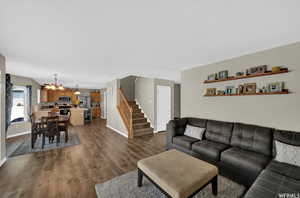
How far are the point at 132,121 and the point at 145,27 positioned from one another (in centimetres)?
389

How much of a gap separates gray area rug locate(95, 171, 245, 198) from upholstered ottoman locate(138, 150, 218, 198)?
0.12 meters

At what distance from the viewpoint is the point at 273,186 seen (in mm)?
1328

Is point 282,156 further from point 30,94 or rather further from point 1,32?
point 30,94

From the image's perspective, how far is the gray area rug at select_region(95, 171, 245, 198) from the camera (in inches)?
69.7

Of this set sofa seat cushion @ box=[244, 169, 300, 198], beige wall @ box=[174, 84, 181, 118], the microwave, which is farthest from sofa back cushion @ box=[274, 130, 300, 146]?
the microwave

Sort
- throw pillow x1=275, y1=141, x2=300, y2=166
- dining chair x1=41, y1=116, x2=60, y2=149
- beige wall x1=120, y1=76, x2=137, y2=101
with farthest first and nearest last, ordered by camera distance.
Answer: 1. beige wall x1=120, y1=76, x2=137, y2=101
2. dining chair x1=41, y1=116, x2=60, y2=149
3. throw pillow x1=275, y1=141, x2=300, y2=166

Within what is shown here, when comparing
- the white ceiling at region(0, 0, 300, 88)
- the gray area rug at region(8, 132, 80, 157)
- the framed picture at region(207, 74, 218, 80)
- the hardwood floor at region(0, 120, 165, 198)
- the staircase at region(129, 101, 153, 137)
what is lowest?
the hardwood floor at region(0, 120, 165, 198)

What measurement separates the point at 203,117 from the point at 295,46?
2.16m

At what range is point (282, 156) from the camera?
1.78 m

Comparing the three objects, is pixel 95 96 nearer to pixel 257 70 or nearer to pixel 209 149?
pixel 209 149

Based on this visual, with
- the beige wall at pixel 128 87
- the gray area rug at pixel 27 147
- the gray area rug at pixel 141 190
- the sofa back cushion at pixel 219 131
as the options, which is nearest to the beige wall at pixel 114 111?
the beige wall at pixel 128 87

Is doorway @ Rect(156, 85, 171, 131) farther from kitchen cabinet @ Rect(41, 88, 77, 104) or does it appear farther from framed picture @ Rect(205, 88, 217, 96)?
kitchen cabinet @ Rect(41, 88, 77, 104)

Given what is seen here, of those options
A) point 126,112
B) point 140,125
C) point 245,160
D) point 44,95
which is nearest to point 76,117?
point 44,95

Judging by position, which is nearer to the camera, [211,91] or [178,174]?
[178,174]
